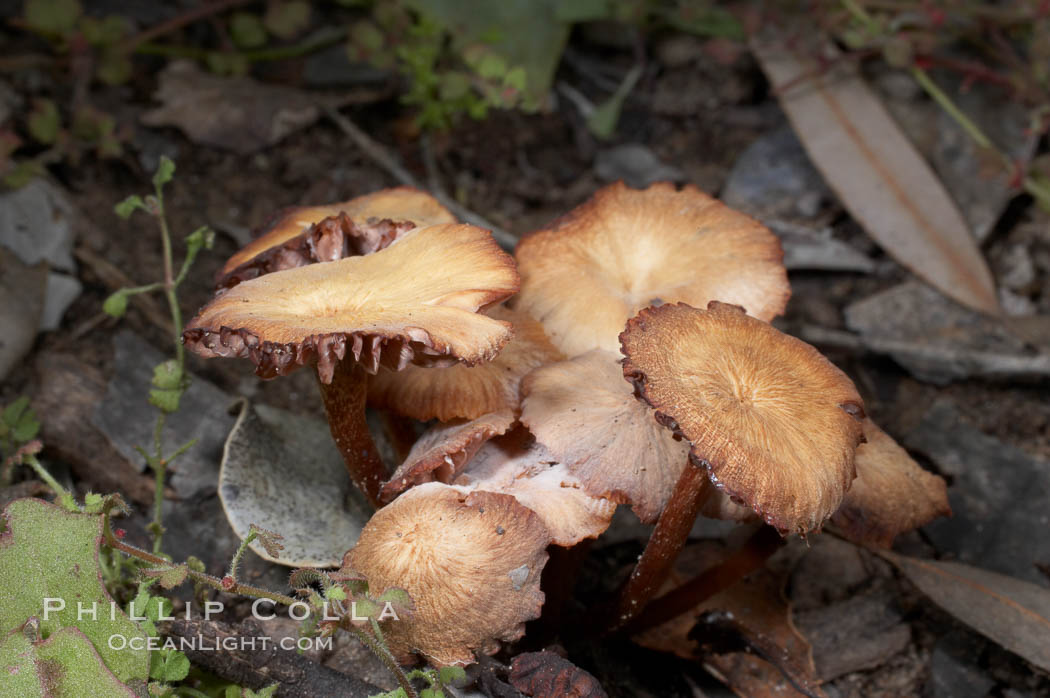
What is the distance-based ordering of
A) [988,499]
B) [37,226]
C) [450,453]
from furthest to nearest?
[37,226] → [988,499] → [450,453]

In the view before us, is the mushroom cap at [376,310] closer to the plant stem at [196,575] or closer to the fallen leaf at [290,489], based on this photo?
the plant stem at [196,575]

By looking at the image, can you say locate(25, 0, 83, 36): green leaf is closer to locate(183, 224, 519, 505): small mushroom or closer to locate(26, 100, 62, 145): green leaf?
locate(26, 100, 62, 145): green leaf

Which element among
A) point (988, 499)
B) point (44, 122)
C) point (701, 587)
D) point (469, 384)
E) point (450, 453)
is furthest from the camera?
point (44, 122)

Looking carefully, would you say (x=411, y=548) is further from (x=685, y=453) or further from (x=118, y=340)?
(x=118, y=340)

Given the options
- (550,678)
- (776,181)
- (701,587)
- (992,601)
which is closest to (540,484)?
(550,678)

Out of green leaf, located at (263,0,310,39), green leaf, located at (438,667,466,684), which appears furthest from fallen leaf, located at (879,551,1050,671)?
green leaf, located at (263,0,310,39)

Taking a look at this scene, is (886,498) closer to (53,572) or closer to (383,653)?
(383,653)

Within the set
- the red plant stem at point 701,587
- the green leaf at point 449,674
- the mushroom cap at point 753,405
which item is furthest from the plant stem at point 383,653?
the red plant stem at point 701,587
